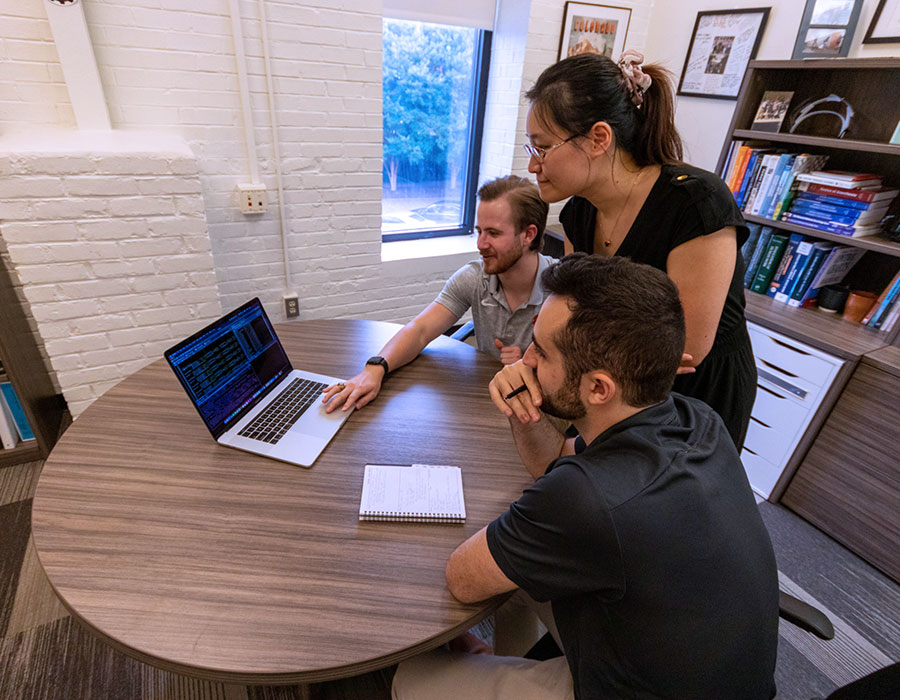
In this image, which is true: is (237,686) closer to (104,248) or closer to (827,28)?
(104,248)

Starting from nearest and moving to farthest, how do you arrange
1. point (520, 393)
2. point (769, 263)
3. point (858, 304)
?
1. point (520, 393)
2. point (858, 304)
3. point (769, 263)

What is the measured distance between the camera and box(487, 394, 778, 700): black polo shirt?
679 mm

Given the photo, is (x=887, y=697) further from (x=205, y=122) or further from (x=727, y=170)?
(x=205, y=122)

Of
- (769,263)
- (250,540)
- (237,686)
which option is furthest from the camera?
(769,263)

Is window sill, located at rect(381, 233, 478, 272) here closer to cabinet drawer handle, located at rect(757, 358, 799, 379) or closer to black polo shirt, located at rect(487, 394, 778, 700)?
cabinet drawer handle, located at rect(757, 358, 799, 379)

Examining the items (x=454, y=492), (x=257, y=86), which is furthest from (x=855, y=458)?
(x=257, y=86)

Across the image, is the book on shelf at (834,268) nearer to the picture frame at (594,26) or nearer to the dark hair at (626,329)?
the picture frame at (594,26)

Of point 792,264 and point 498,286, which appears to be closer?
point 498,286

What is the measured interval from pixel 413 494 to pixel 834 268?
6.85 ft

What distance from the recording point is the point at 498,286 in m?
1.65

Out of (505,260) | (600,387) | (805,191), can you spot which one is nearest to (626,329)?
(600,387)

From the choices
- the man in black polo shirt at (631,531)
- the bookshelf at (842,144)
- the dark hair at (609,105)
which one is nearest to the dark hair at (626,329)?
the man in black polo shirt at (631,531)

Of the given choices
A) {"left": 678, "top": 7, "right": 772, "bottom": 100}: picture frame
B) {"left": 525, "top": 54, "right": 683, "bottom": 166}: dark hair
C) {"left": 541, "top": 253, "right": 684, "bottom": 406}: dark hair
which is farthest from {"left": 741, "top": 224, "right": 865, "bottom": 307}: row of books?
{"left": 541, "top": 253, "right": 684, "bottom": 406}: dark hair

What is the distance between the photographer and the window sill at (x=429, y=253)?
2.80m
